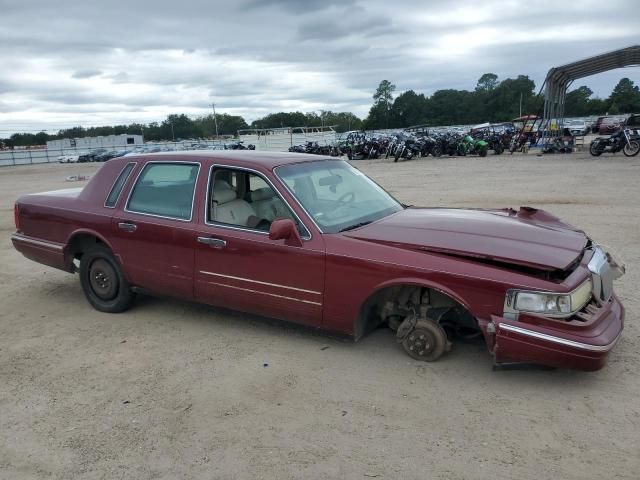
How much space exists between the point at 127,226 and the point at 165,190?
→ 49 cm

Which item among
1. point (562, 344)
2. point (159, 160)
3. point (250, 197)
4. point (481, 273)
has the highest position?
point (159, 160)

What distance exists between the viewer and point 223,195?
4.72 m

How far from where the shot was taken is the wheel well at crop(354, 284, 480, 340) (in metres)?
3.86

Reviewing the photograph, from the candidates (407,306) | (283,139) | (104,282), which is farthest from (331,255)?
(283,139)

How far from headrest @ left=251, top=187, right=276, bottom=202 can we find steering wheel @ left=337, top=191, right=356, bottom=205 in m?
0.58

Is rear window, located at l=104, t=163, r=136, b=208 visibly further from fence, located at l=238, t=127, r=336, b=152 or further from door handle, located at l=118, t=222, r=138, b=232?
fence, located at l=238, t=127, r=336, b=152

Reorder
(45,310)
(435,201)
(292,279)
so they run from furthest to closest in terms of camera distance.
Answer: (435,201)
(45,310)
(292,279)

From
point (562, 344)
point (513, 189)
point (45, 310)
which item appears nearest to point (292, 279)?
point (562, 344)

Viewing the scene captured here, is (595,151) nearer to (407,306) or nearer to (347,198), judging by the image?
(347,198)

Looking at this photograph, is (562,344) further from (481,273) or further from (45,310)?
(45,310)

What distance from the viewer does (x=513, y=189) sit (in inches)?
538

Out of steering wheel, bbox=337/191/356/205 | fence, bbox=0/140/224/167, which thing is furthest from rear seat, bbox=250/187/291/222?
fence, bbox=0/140/224/167

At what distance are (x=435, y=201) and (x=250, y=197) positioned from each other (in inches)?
310

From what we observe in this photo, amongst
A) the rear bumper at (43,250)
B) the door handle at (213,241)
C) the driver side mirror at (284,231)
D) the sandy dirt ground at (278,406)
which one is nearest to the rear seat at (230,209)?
the door handle at (213,241)
